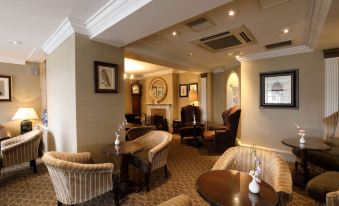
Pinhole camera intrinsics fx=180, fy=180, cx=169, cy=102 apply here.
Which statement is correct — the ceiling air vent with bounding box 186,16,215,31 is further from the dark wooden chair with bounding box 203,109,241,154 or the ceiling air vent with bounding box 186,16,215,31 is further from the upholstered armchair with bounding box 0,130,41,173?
the upholstered armchair with bounding box 0,130,41,173

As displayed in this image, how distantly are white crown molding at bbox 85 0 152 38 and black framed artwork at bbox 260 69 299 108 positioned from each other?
3.55 m

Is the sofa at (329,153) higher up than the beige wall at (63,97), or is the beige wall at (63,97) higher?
the beige wall at (63,97)

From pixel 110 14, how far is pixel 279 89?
12.6 feet

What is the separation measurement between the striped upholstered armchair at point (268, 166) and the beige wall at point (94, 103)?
192cm

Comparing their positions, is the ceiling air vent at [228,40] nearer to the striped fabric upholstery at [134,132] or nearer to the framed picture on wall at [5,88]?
the striped fabric upholstery at [134,132]

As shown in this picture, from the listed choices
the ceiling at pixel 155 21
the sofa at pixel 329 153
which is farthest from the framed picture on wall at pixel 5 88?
the sofa at pixel 329 153

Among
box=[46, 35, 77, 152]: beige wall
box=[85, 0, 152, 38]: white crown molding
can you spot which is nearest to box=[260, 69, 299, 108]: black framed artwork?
box=[85, 0, 152, 38]: white crown molding

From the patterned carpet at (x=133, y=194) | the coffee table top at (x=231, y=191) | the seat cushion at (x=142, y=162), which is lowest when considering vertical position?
the patterned carpet at (x=133, y=194)

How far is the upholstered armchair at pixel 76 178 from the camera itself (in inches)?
73.1

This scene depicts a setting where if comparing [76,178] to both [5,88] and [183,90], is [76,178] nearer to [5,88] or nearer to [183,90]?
[5,88]

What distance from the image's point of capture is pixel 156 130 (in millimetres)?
3672

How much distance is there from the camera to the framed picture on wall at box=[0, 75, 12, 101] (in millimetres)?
4449

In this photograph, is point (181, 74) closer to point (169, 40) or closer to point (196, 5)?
point (169, 40)

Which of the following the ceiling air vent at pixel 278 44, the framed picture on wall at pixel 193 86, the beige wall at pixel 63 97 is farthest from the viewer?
the framed picture on wall at pixel 193 86
